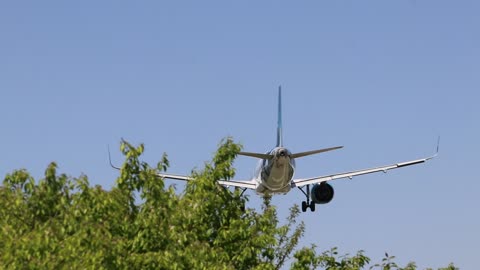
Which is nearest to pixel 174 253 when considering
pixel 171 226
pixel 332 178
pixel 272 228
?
pixel 171 226

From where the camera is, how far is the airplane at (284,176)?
179 feet

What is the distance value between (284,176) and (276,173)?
0.52 meters

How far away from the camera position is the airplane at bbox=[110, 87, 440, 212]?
54438 millimetres

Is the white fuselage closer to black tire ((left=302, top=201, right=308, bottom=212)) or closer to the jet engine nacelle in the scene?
the jet engine nacelle

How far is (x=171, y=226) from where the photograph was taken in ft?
94.9

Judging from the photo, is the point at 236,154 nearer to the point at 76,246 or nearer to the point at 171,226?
the point at 171,226

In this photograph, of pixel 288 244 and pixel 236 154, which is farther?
pixel 288 244

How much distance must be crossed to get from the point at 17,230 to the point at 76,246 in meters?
2.71

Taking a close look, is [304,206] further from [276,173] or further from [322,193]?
[276,173]

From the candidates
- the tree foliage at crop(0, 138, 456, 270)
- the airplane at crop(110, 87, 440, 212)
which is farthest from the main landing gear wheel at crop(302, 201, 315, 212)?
the tree foliage at crop(0, 138, 456, 270)

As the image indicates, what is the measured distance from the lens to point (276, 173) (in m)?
55.4

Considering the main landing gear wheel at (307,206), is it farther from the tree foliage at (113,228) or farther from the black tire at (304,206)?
the tree foliage at (113,228)

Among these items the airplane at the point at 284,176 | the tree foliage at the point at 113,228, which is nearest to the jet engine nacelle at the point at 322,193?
the airplane at the point at 284,176

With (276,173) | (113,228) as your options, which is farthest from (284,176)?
(113,228)
